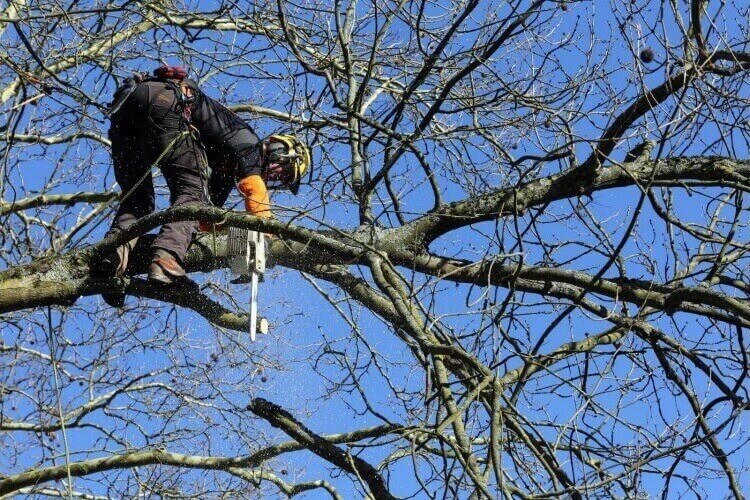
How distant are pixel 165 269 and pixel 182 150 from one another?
0.62m

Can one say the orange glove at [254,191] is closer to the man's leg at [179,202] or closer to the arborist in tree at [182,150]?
the arborist in tree at [182,150]

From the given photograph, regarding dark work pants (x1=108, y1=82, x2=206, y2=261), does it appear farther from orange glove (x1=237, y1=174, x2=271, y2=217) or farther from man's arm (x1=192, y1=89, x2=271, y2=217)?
orange glove (x1=237, y1=174, x2=271, y2=217)

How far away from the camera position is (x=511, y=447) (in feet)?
14.4

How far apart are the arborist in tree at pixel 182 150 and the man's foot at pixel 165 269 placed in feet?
0.24

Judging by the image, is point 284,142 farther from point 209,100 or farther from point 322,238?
point 322,238

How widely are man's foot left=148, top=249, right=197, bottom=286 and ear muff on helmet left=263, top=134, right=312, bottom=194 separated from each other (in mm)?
738

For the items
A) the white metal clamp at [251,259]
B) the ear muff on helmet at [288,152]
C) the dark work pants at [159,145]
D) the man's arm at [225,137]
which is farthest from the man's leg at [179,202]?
the ear muff on helmet at [288,152]

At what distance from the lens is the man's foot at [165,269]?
182 inches

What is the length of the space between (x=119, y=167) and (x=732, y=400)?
2.93 meters

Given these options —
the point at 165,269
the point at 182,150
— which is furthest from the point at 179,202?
the point at 165,269

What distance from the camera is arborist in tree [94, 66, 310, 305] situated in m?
4.89

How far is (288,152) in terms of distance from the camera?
5.13 metres

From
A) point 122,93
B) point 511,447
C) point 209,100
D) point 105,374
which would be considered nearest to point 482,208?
point 511,447

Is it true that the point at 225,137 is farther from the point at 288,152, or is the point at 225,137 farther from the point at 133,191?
the point at 133,191
